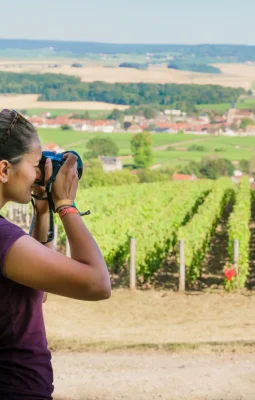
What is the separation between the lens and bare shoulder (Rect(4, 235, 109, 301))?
2.36 meters

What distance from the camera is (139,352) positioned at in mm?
10523

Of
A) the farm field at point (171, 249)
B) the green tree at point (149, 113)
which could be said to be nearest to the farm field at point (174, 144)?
the green tree at point (149, 113)

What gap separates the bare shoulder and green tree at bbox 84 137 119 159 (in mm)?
113153

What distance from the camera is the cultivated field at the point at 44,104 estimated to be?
149m

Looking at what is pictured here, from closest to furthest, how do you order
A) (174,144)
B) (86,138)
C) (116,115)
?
(174,144), (86,138), (116,115)

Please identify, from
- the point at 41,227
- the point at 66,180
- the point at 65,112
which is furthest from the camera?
the point at 65,112

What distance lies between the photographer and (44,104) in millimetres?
162625

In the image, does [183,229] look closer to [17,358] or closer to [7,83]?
Result: [17,358]

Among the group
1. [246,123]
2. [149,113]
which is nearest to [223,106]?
[149,113]

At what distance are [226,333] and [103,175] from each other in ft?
194

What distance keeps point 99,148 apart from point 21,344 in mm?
117689

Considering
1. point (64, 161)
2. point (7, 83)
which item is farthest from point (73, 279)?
point (7, 83)

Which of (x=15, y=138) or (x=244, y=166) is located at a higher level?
(x=15, y=138)

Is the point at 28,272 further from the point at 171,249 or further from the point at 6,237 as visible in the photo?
the point at 171,249
